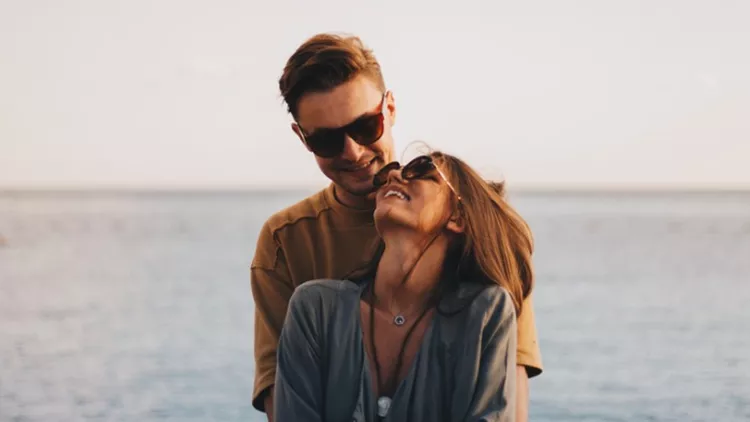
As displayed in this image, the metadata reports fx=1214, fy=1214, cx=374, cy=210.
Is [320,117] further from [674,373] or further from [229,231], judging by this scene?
[229,231]

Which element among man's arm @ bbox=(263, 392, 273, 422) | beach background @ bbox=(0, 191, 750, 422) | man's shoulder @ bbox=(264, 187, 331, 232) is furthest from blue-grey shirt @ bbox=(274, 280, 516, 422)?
beach background @ bbox=(0, 191, 750, 422)

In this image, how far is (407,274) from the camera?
327cm

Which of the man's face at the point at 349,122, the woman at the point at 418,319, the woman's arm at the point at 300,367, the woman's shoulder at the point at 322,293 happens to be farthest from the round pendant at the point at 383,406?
the man's face at the point at 349,122

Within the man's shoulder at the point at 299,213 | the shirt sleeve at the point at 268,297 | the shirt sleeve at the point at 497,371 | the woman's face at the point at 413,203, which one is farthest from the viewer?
the man's shoulder at the point at 299,213

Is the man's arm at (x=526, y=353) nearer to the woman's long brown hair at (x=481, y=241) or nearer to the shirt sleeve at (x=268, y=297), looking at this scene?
the woman's long brown hair at (x=481, y=241)

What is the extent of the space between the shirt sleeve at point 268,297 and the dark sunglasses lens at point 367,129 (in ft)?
1.60

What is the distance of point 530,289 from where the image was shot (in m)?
3.44

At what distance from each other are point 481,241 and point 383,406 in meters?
0.52

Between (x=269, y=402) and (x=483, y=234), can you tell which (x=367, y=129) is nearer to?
(x=483, y=234)

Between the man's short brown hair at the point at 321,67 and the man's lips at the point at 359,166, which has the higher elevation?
the man's short brown hair at the point at 321,67

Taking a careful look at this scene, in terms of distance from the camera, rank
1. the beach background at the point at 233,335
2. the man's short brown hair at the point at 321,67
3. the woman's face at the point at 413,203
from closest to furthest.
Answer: the woman's face at the point at 413,203, the man's short brown hair at the point at 321,67, the beach background at the point at 233,335

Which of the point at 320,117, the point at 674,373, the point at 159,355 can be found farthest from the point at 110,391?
the point at 320,117

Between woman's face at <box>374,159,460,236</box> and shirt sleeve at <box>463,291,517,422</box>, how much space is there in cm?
28

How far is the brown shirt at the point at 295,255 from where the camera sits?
379 cm
